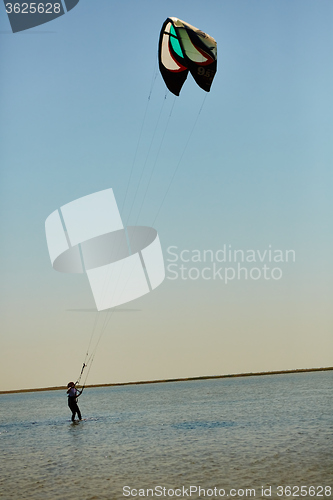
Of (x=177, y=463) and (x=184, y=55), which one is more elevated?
(x=184, y=55)

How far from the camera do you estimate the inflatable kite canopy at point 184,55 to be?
11.7m

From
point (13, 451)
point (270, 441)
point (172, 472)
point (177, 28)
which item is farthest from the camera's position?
point (13, 451)

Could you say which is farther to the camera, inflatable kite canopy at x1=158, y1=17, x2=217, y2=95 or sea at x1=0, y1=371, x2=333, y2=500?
inflatable kite canopy at x1=158, y1=17, x2=217, y2=95

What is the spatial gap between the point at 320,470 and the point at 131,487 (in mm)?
3308

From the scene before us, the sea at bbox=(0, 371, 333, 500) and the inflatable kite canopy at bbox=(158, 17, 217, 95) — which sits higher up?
the inflatable kite canopy at bbox=(158, 17, 217, 95)

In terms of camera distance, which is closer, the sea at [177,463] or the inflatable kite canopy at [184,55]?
the sea at [177,463]

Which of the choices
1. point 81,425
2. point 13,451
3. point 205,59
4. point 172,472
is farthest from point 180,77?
point 81,425

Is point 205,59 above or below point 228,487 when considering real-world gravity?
above

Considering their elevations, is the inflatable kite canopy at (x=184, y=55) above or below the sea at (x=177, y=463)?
above

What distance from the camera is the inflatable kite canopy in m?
11.7

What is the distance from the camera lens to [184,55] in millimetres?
11719

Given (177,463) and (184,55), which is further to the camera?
(184,55)

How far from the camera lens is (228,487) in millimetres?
8156

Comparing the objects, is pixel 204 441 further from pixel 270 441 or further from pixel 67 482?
pixel 67 482
